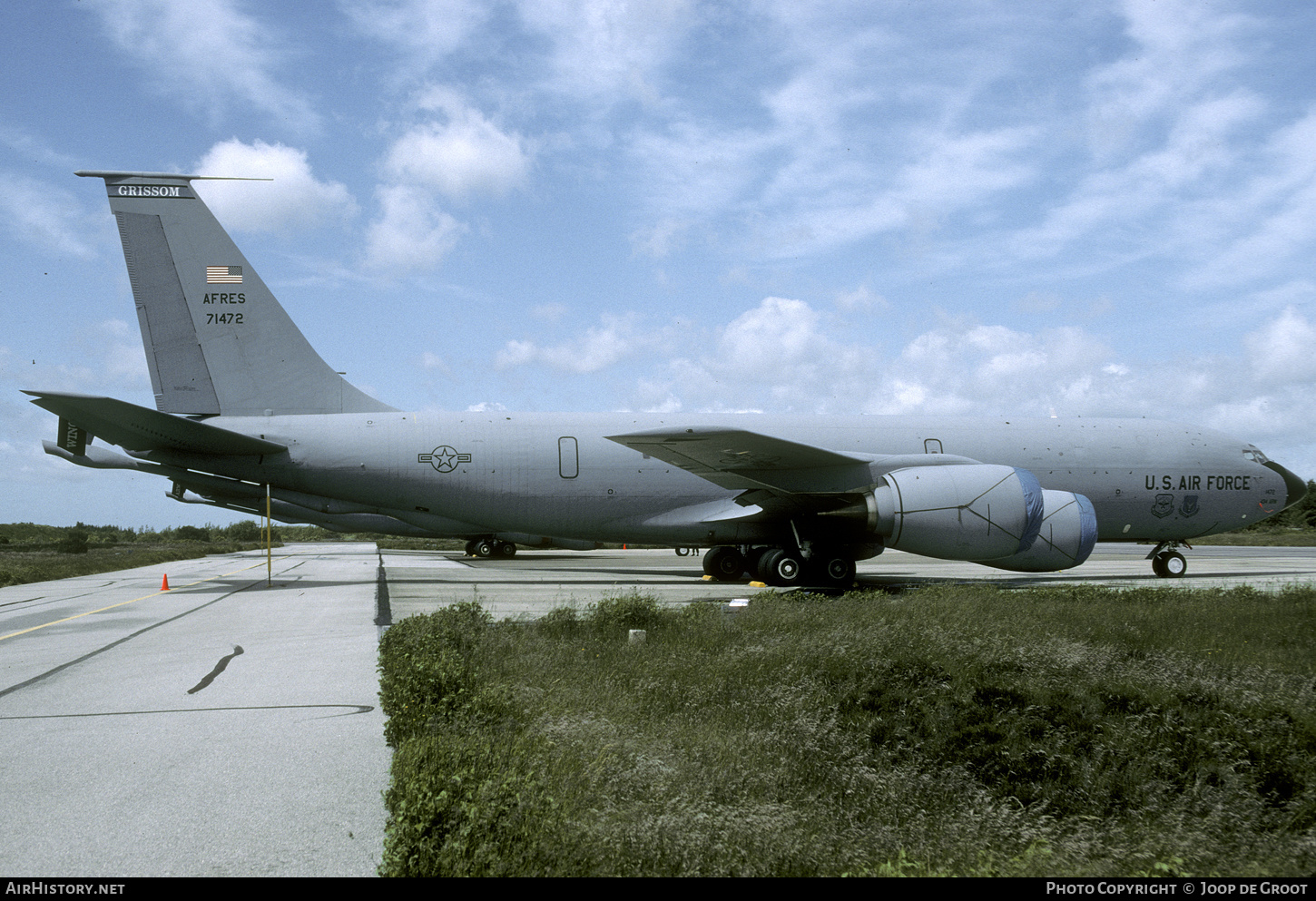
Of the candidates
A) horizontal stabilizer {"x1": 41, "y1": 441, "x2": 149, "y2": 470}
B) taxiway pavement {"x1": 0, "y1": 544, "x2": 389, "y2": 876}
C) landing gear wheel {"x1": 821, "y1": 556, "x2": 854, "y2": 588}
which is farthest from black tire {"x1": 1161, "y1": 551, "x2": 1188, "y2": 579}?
horizontal stabilizer {"x1": 41, "y1": 441, "x2": 149, "y2": 470}

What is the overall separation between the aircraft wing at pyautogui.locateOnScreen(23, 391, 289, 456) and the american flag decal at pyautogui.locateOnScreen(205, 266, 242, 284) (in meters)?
3.76

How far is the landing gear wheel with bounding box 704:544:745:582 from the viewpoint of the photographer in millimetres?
20750

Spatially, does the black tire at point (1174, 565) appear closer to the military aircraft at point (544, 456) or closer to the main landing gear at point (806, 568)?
the military aircraft at point (544, 456)

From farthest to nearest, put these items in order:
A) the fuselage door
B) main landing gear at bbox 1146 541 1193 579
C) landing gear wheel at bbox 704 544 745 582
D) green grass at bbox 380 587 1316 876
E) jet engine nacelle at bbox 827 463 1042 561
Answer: main landing gear at bbox 1146 541 1193 579, landing gear wheel at bbox 704 544 745 582, the fuselage door, jet engine nacelle at bbox 827 463 1042 561, green grass at bbox 380 587 1316 876

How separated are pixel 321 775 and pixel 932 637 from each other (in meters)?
5.96

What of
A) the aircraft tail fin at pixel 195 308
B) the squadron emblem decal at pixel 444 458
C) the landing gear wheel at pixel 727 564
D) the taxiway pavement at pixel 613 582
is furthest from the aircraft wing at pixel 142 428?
the landing gear wheel at pixel 727 564

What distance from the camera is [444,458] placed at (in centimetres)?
1873

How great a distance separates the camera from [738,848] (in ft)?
12.9

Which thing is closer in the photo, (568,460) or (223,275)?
(223,275)

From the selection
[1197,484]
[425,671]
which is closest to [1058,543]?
[1197,484]

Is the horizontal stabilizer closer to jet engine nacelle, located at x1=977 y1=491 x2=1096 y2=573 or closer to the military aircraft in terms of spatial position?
the military aircraft

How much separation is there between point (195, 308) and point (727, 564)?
14.0 metres

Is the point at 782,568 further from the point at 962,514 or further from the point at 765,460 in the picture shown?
the point at 962,514

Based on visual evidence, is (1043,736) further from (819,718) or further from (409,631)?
(409,631)
